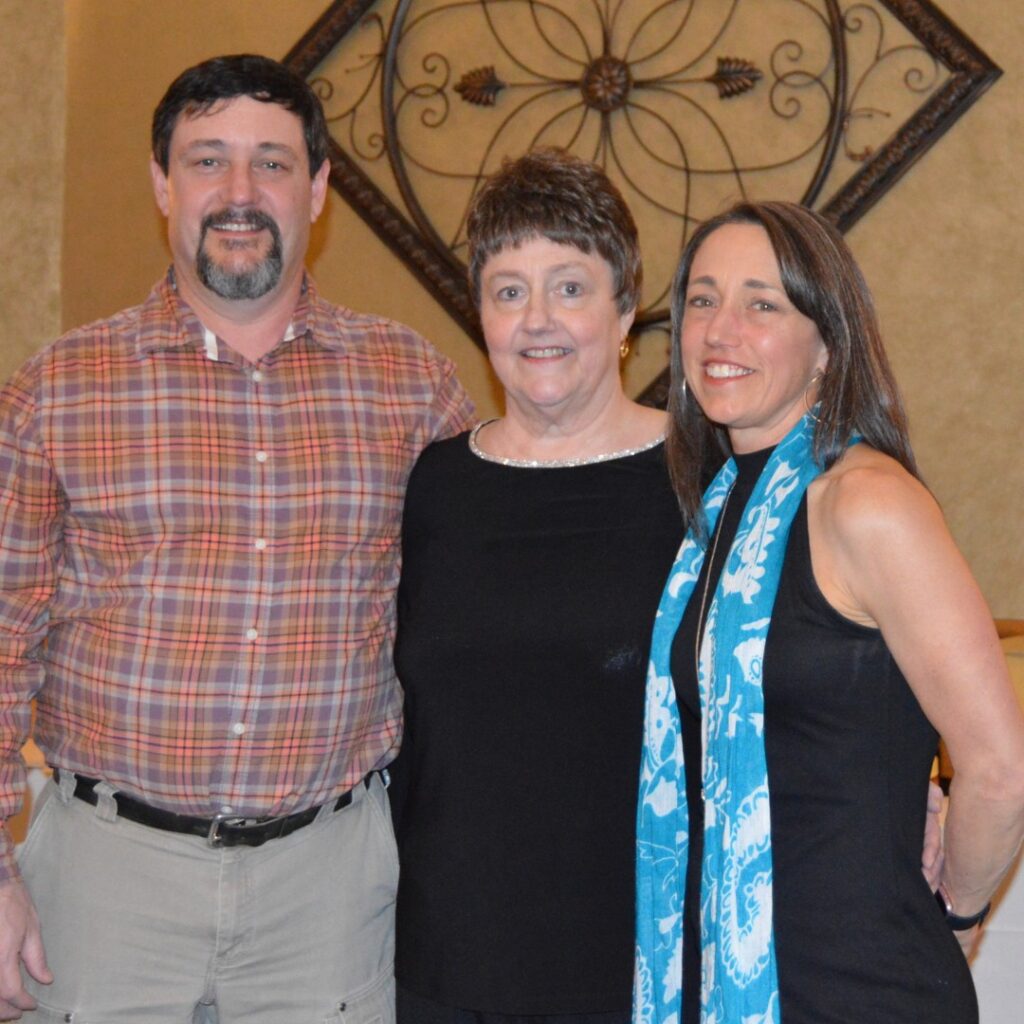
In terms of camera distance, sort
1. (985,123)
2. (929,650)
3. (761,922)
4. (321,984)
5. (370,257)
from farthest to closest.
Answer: (370,257) < (985,123) < (321,984) < (761,922) < (929,650)

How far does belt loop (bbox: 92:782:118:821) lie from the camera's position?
1.92 metres

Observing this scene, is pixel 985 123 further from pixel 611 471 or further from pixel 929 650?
pixel 929 650

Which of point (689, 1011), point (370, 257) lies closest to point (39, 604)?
point (689, 1011)

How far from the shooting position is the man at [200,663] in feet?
6.23

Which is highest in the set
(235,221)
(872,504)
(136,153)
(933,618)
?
(136,153)

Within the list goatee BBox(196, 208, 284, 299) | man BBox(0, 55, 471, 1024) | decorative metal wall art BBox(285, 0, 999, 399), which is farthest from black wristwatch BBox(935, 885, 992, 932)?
decorative metal wall art BBox(285, 0, 999, 399)

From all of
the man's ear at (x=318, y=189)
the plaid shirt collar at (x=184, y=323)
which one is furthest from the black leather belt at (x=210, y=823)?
the man's ear at (x=318, y=189)

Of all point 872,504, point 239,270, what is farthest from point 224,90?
point 872,504

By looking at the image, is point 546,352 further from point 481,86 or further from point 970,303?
point 481,86

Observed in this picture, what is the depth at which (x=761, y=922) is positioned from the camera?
1.60m

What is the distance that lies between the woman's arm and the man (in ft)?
2.34

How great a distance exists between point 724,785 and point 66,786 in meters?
0.89

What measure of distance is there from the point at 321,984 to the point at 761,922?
0.65 metres

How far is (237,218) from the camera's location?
6.64ft
